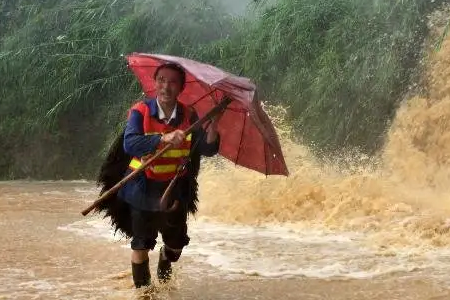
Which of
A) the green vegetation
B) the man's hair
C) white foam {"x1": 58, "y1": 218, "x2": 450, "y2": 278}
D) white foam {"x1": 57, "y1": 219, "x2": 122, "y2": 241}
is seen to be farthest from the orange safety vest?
the green vegetation

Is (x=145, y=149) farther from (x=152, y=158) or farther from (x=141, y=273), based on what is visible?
(x=141, y=273)

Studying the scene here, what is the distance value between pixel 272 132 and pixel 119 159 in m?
0.80

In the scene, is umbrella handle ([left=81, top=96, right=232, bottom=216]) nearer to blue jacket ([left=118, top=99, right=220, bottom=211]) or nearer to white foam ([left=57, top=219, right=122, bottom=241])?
blue jacket ([left=118, top=99, right=220, bottom=211])

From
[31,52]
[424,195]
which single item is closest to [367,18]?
[424,195]

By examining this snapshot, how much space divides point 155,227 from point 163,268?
38cm

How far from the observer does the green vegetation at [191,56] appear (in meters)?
10.1

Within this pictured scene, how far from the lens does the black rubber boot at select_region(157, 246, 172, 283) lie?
3.95 metres

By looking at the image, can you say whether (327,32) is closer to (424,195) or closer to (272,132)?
(424,195)

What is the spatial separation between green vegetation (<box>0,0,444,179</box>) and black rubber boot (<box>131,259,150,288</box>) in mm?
6709

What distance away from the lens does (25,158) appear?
1393cm

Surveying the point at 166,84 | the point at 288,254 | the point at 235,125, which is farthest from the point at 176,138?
the point at 288,254

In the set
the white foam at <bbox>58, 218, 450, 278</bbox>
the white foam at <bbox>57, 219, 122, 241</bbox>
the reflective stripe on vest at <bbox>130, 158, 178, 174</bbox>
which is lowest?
the white foam at <bbox>57, 219, 122, 241</bbox>

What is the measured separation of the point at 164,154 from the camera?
359cm

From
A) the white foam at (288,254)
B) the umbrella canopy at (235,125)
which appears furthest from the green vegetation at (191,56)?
the umbrella canopy at (235,125)
